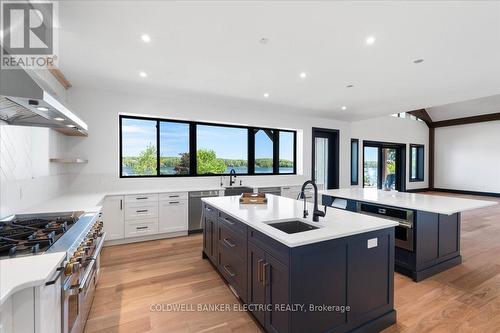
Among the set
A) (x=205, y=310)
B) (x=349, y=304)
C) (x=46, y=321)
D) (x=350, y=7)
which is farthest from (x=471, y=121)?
(x=46, y=321)

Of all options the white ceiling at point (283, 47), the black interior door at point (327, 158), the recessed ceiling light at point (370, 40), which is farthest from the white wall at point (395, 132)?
the recessed ceiling light at point (370, 40)

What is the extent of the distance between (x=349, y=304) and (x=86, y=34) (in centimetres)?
346

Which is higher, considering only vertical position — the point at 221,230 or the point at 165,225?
the point at 221,230

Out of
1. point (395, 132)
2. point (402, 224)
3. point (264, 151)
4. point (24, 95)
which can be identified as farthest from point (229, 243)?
point (395, 132)

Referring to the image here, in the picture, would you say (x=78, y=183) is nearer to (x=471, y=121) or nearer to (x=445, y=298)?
(x=445, y=298)

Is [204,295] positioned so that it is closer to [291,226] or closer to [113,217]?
[291,226]

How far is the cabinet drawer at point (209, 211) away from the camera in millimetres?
2918

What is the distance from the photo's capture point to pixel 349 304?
177 centimetres

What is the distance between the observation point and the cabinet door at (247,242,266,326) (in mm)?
1854

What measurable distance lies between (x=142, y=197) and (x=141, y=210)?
0.23 metres

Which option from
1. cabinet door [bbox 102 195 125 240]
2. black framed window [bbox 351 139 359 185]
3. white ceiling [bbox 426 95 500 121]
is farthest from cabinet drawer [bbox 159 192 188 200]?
white ceiling [bbox 426 95 500 121]

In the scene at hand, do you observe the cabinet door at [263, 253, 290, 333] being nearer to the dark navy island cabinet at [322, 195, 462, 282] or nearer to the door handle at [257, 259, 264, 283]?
the door handle at [257, 259, 264, 283]

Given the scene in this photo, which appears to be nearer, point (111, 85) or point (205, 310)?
point (205, 310)

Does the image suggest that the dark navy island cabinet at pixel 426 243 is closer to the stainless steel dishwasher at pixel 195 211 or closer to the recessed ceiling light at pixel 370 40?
the recessed ceiling light at pixel 370 40
